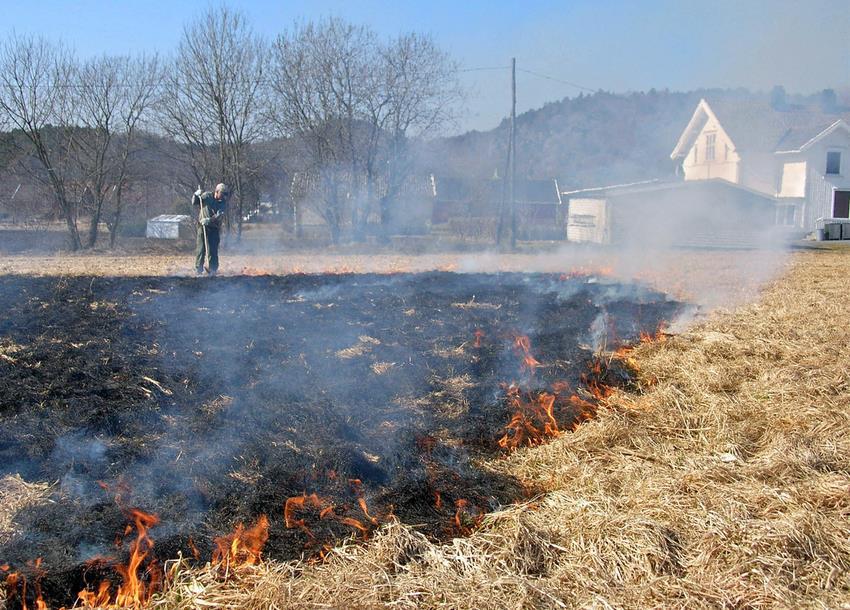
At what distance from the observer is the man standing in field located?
1154cm

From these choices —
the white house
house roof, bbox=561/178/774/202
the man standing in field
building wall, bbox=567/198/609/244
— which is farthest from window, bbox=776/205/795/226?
the man standing in field

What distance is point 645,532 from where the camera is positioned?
3.06 m

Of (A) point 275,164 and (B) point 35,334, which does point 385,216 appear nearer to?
(A) point 275,164

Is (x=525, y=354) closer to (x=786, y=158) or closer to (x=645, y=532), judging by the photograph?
(x=645, y=532)

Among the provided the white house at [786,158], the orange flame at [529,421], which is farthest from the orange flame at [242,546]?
the white house at [786,158]

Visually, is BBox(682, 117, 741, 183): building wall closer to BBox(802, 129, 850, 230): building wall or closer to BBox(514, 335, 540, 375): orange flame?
BBox(802, 129, 850, 230): building wall

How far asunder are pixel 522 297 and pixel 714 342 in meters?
3.12

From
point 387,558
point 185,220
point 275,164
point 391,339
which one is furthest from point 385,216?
point 387,558

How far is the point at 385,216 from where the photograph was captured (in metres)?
25.1

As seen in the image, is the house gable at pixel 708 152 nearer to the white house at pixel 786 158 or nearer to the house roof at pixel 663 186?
the white house at pixel 786 158

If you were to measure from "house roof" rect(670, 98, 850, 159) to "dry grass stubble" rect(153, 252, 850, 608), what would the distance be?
25.6 meters

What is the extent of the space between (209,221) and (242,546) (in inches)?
370

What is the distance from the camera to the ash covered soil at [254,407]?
11.0 feet

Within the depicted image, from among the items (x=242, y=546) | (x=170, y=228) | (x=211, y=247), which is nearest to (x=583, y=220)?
(x=170, y=228)
